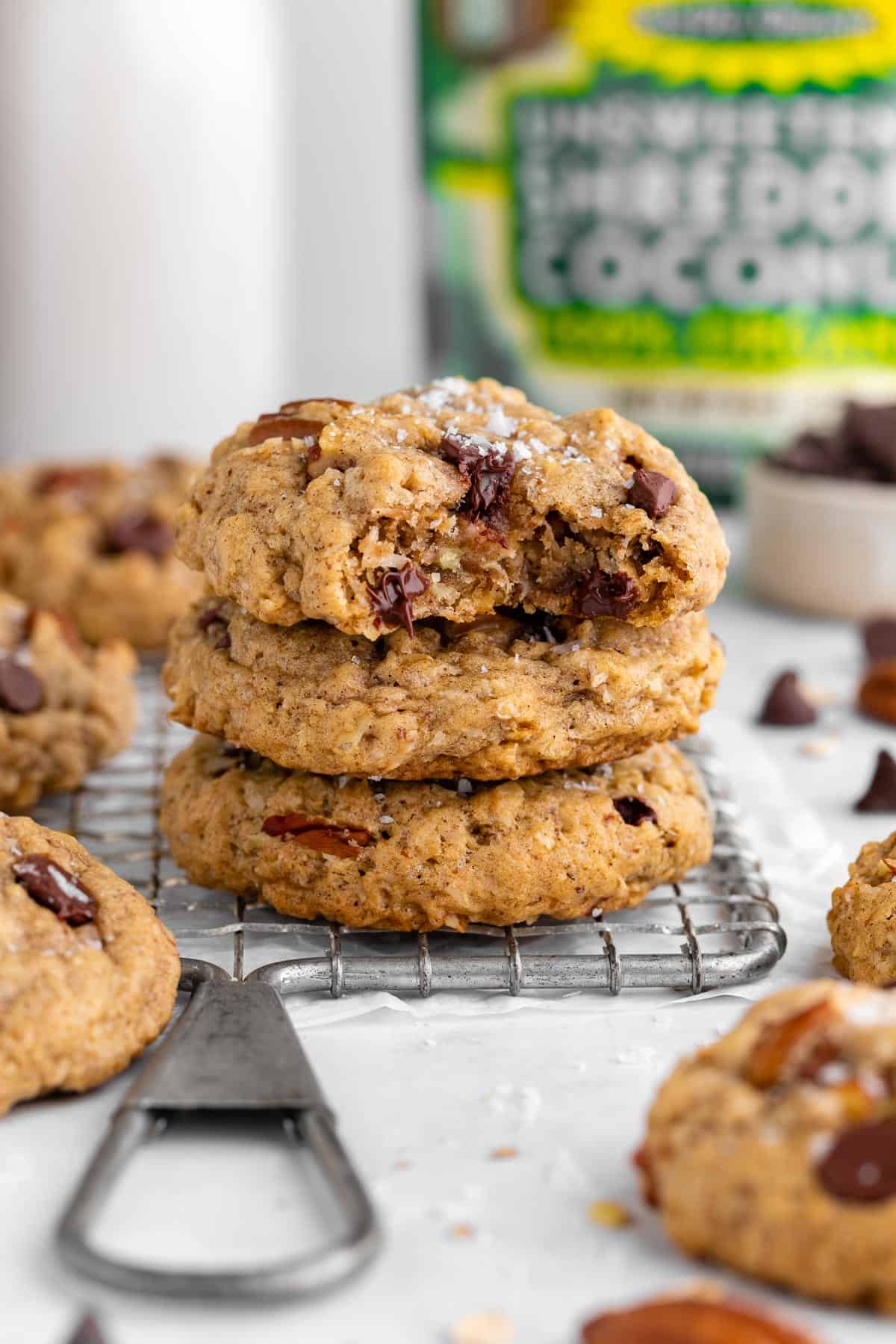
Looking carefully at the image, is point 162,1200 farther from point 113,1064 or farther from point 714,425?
point 714,425

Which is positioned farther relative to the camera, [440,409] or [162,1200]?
[440,409]

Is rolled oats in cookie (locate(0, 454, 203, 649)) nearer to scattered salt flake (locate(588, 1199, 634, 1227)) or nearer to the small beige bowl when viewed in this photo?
the small beige bowl

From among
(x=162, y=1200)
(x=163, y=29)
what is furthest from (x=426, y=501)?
(x=163, y=29)

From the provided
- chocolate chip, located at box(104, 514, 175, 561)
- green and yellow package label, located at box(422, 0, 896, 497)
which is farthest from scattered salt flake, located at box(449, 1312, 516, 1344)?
green and yellow package label, located at box(422, 0, 896, 497)

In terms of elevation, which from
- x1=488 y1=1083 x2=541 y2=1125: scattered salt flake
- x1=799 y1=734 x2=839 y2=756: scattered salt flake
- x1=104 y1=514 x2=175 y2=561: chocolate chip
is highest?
x1=104 y1=514 x2=175 y2=561: chocolate chip

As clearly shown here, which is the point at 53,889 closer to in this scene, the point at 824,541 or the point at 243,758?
the point at 243,758

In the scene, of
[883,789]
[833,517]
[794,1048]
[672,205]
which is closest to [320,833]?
[794,1048]

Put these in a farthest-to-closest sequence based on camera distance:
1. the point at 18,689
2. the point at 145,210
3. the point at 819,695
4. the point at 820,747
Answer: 1. the point at 145,210
2. the point at 819,695
3. the point at 820,747
4. the point at 18,689
